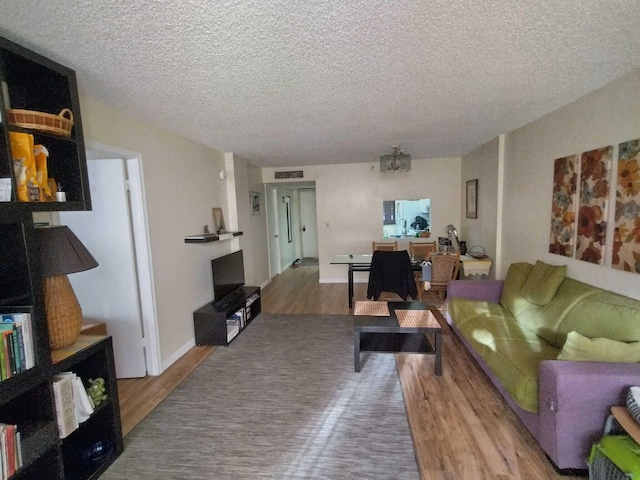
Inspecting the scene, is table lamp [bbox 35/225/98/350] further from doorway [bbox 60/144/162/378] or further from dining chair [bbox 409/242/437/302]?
dining chair [bbox 409/242/437/302]

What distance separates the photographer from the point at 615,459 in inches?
51.6

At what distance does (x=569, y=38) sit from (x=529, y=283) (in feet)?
6.57

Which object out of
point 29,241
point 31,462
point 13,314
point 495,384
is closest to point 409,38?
point 29,241

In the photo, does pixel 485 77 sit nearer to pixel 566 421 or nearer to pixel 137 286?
pixel 566 421

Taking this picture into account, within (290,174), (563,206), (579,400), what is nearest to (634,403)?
(579,400)

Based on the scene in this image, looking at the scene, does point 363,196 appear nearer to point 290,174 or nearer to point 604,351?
point 290,174

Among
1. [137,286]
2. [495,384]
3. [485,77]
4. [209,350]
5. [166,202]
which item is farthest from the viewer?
[209,350]

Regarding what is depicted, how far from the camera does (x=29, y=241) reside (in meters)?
1.37

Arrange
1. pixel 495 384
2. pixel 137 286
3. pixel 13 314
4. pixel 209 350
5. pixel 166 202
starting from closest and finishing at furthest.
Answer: pixel 13 314
pixel 495 384
pixel 137 286
pixel 166 202
pixel 209 350

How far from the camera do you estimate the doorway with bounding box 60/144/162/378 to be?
8.20 ft

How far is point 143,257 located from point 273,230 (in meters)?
4.05

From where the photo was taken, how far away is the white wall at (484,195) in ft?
12.9

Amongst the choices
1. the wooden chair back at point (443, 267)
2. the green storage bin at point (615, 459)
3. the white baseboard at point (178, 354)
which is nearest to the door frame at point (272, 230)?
the white baseboard at point (178, 354)

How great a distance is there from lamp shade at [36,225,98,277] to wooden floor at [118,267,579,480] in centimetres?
123
